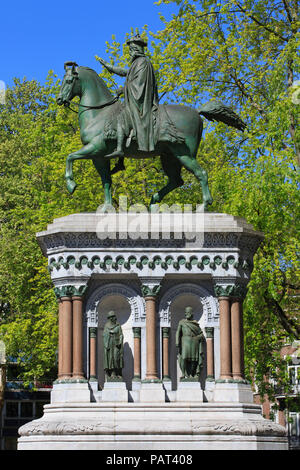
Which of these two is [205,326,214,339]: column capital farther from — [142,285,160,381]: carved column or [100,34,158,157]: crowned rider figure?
[100,34,158,157]: crowned rider figure

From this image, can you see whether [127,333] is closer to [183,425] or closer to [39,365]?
[183,425]

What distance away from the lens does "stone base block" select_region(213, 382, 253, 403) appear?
76.4 feet

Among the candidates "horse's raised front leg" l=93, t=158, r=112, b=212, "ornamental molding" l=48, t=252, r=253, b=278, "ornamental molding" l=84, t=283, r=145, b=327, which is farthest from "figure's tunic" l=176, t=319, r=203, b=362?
"horse's raised front leg" l=93, t=158, r=112, b=212

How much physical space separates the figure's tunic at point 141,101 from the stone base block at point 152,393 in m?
5.42

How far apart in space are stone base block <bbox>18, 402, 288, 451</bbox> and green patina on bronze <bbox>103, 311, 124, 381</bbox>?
Answer: 810mm

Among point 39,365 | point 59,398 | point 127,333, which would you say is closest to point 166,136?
point 127,333

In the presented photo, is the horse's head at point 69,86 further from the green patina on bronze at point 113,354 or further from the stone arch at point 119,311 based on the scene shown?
the green patina on bronze at point 113,354

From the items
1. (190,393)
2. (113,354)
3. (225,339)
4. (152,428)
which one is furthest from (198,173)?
(152,428)

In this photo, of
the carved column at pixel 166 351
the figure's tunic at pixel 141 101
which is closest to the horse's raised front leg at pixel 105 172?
the figure's tunic at pixel 141 101

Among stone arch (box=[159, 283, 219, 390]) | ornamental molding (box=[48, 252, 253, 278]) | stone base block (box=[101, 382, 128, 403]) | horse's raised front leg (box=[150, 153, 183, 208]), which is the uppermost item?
horse's raised front leg (box=[150, 153, 183, 208])

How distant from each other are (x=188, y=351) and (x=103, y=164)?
4943 millimetres

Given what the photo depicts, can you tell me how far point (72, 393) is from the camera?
23.2 m

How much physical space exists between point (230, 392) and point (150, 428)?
2.02 metres

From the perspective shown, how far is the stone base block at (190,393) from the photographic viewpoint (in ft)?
76.5
